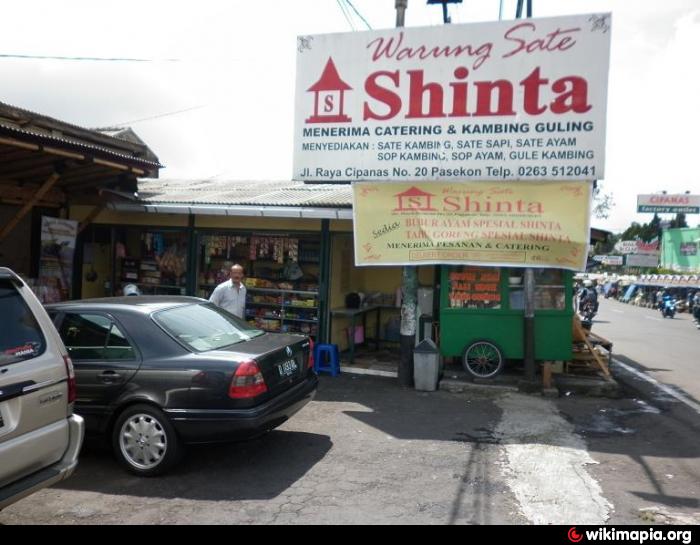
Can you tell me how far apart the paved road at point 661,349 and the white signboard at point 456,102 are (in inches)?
170

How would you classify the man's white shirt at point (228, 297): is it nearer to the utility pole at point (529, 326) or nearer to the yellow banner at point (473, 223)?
the yellow banner at point (473, 223)

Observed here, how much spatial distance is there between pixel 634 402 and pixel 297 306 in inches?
219

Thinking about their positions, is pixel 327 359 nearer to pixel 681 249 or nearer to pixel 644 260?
pixel 681 249

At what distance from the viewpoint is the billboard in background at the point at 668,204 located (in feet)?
181

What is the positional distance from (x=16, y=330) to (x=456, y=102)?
655 cm

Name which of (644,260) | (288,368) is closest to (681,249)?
(644,260)

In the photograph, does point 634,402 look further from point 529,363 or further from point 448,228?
point 448,228

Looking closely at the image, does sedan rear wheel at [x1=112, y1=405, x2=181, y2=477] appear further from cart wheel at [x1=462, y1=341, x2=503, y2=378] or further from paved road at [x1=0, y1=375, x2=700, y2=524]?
cart wheel at [x1=462, y1=341, x2=503, y2=378]

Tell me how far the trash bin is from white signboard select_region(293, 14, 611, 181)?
246 cm

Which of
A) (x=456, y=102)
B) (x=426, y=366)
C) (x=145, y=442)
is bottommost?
(x=145, y=442)

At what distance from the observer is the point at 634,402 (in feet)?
27.0

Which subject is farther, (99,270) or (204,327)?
(99,270)

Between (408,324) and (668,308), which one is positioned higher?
(408,324)

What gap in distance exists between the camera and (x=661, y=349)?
14812mm
